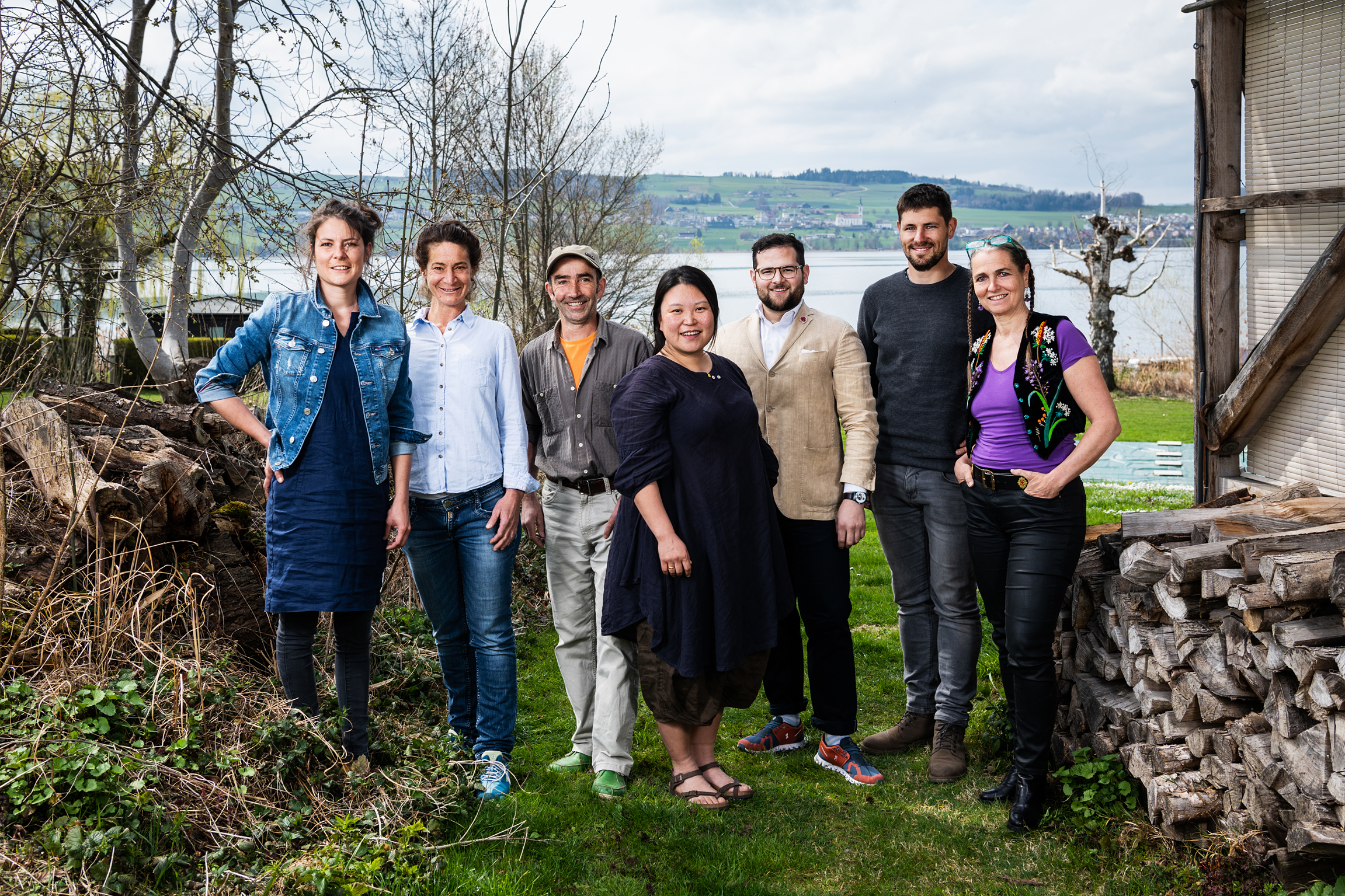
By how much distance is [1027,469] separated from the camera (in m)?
3.35

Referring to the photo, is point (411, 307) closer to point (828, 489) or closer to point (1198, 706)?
point (828, 489)

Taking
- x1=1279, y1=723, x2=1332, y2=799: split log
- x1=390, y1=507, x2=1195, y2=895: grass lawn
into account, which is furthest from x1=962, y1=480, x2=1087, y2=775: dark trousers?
x1=1279, y1=723, x2=1332, y2=799: split log

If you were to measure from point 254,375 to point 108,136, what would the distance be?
5.82 ft

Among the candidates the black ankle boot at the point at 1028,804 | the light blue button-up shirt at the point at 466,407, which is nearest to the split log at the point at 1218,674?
the black ankle boot at the point at 1028,804

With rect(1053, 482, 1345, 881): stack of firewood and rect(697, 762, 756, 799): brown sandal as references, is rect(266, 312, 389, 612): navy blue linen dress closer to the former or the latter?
rect(697, 762, 756, 799): brown sandal

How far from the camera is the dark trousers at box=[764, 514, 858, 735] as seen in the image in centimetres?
399

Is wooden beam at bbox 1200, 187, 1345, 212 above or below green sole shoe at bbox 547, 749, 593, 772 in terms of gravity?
above

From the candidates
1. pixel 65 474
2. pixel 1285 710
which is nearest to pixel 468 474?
pixel 65 474

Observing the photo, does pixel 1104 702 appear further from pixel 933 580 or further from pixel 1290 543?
pixel 1290 543

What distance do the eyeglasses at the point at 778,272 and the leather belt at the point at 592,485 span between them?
1099 millimetres

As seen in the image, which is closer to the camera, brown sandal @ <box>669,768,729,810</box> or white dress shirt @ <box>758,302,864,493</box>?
brown sandal @ <box>669,768,729,810</box>

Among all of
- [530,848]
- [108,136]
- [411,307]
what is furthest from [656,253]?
[530,848]

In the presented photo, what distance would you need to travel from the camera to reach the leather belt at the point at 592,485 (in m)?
3.84

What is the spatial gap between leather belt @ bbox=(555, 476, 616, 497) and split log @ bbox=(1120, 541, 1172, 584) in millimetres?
1997
